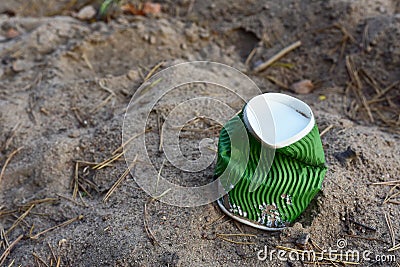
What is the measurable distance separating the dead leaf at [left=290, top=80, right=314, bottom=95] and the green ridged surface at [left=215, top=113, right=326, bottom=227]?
41.7 inches

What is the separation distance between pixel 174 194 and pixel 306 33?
1.66 metres

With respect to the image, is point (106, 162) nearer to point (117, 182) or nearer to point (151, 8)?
point (117, 182)

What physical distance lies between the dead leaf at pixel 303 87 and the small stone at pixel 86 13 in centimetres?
160

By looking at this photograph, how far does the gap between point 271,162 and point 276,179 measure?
0.08 metres

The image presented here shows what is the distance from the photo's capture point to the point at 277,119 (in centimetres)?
199

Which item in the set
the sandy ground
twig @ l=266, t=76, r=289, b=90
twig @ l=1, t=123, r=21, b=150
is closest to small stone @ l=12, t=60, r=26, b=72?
the sandy ground

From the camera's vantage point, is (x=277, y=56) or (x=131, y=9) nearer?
(x=277, y=56)

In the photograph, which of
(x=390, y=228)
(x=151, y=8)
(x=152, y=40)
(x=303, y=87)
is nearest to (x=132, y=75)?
(x=152, y=40)

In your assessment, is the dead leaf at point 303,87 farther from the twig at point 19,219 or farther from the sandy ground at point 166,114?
the twig at point 19,219

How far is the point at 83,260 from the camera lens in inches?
81.7

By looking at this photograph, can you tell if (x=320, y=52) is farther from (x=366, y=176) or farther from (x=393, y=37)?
(x=366, y=176)

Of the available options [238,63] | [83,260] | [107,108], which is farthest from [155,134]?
[238,63]

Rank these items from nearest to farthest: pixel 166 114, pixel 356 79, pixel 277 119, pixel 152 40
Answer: pixel 277 119
pixel 166 114
pixel 356 79
pixel 152 40

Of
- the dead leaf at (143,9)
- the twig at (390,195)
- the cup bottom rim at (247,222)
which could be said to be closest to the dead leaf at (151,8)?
the dead leaf at (143,9)
